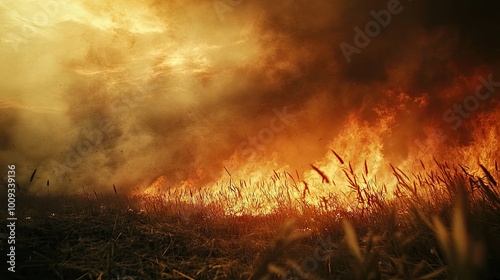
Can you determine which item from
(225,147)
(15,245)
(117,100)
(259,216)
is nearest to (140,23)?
(117,100)

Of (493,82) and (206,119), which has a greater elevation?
(206,119)

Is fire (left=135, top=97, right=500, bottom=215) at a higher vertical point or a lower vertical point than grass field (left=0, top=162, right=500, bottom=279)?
higher

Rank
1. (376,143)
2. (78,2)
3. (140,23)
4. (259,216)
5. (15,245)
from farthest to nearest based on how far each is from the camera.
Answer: (140,23) → (78,2) → (376,143) → (259,216) → (15,245)

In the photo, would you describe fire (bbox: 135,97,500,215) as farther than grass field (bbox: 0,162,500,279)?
Yes

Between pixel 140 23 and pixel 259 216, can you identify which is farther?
pixel 140 23

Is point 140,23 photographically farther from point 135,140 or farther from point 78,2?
point 135,140

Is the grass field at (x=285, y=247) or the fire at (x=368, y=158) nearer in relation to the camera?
the grass field at (x=285, y=247)

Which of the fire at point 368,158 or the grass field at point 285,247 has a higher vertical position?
the fire at point 368,158

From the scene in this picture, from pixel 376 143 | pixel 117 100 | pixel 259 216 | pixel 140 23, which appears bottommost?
pixel 259 216

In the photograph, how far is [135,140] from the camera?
1694 cm

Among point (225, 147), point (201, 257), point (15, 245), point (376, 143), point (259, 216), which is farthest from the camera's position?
point (225, 147)

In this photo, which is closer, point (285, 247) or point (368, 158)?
point (285, 247)

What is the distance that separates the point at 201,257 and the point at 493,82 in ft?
51.4

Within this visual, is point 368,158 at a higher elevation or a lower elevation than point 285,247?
higher
